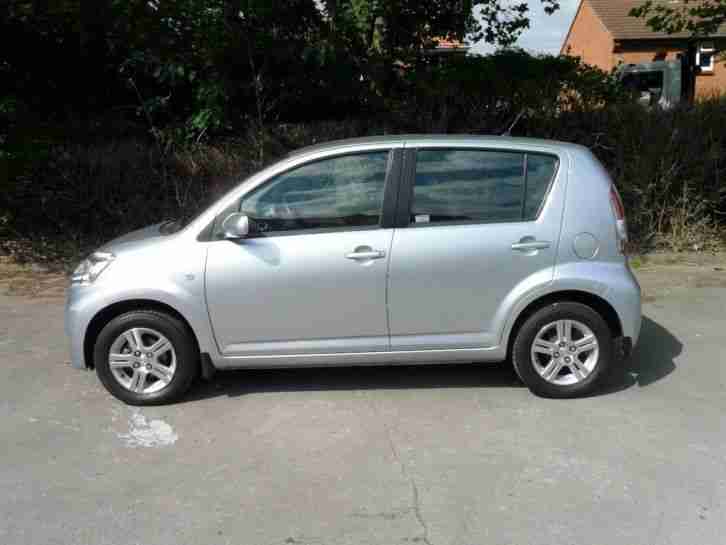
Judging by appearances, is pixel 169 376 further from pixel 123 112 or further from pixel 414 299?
pixel 123 112

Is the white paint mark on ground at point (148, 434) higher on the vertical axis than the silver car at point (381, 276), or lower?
lower

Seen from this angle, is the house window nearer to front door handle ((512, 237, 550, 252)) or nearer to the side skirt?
front door handle ((512, 237, 550, 252))

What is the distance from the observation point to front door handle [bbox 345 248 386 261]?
5.09m

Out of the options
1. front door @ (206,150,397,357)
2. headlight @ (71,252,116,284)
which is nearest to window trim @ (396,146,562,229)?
front door @ (206,150,397,357)

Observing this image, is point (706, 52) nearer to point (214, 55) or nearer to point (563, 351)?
point (214, 55)

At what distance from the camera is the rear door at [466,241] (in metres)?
5.12

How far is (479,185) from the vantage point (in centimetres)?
527

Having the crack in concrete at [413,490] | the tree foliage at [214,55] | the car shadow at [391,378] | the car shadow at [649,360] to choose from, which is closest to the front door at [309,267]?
the car shadow at [391,378]

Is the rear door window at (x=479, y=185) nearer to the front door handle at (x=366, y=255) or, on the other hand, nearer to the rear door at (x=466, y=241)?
the rear door at (x=466, y=241)

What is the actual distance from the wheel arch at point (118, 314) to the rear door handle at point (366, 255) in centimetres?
116

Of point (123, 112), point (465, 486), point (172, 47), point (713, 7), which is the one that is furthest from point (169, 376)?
point (713, 7)

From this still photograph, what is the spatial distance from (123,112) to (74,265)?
273 centimetres

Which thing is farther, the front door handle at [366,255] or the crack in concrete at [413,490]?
the front door handle at [366,255]

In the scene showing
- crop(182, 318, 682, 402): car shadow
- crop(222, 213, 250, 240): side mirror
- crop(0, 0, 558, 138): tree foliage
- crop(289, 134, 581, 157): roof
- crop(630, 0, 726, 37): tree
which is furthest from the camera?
crop(630, 0, 726, 37): tree
